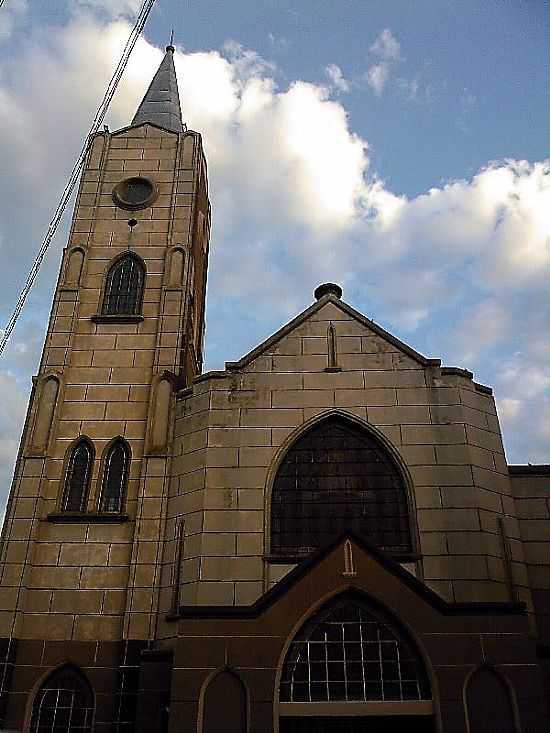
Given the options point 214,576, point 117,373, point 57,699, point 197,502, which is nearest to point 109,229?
point 117,373

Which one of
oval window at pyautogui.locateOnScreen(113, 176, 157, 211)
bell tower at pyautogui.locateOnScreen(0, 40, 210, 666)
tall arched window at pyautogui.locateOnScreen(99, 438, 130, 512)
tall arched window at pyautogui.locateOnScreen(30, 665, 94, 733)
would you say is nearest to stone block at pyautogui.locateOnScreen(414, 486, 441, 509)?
bell tower at pyautogui.locateOnScreen(0, 40, 210, 666)

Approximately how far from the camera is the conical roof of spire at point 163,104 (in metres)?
30.8

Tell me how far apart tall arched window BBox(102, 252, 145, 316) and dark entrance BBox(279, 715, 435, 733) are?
14.4 m

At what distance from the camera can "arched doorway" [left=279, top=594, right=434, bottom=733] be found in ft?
46.6

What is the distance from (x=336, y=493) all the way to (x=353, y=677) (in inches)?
198

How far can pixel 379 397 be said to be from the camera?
19859 mm

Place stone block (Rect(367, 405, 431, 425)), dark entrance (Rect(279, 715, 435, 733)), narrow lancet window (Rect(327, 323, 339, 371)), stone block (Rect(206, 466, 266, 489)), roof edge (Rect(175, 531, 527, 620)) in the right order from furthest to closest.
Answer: narrow lancet window (Rect(327, 323, 339, 371)) < stone block (Rect(367, 405, 431, 425)) < stone block (Rect(206, 466, 266, 489)) < roof edge (Rect(175, 531, 527, 620)) < dark entrance (Rect(279, 715, 435, 733))

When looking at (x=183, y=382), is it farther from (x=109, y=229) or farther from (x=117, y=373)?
(x=109, y=229)

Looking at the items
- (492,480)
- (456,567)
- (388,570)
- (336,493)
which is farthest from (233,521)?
(492,480)

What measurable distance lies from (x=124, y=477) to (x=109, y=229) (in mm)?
10309

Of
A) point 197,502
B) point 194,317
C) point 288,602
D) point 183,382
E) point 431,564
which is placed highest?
point 194,317

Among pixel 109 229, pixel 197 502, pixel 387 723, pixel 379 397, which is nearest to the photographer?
pixel 387 723

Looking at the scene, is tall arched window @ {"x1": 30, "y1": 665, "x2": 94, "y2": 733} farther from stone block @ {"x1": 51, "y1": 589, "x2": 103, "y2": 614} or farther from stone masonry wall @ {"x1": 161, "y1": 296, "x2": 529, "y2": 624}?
stone masonry wall @ {"x1": 161, "y1": 296, "x2": 529, "y2": 624}

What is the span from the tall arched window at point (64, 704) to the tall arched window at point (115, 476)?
4504mm
